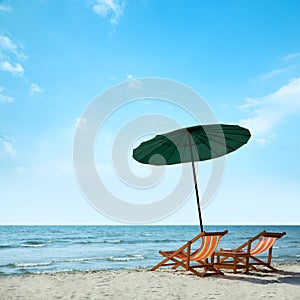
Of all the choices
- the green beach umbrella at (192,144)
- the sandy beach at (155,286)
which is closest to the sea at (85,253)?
the green beach umbrella at (192,144)

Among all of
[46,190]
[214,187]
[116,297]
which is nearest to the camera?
[116,297]

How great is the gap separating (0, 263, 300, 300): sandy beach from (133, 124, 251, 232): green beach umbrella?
1.22 metres

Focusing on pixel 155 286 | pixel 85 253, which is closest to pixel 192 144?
pixel 155 286

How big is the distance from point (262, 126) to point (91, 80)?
15.8 feet

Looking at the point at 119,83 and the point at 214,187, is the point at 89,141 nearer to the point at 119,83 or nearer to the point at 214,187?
the point at 119,83

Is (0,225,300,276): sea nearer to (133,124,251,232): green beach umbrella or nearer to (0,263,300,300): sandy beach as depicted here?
(133,124,251,232): green beach umbrella

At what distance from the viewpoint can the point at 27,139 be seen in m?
12.2

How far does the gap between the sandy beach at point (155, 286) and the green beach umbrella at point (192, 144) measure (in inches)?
48.0

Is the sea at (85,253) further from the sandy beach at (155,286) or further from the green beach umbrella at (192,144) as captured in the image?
the sandy beach at (155,286)

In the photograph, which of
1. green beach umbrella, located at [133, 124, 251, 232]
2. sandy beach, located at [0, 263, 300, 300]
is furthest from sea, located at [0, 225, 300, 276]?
sandy beach, located at [0, 263, 300, 300]

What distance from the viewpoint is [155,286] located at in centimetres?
463

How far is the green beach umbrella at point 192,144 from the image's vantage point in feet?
18.8

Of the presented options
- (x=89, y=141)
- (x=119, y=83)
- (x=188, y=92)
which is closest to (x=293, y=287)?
(x=188, y=92)

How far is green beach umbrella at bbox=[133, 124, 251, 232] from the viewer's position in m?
5.73
